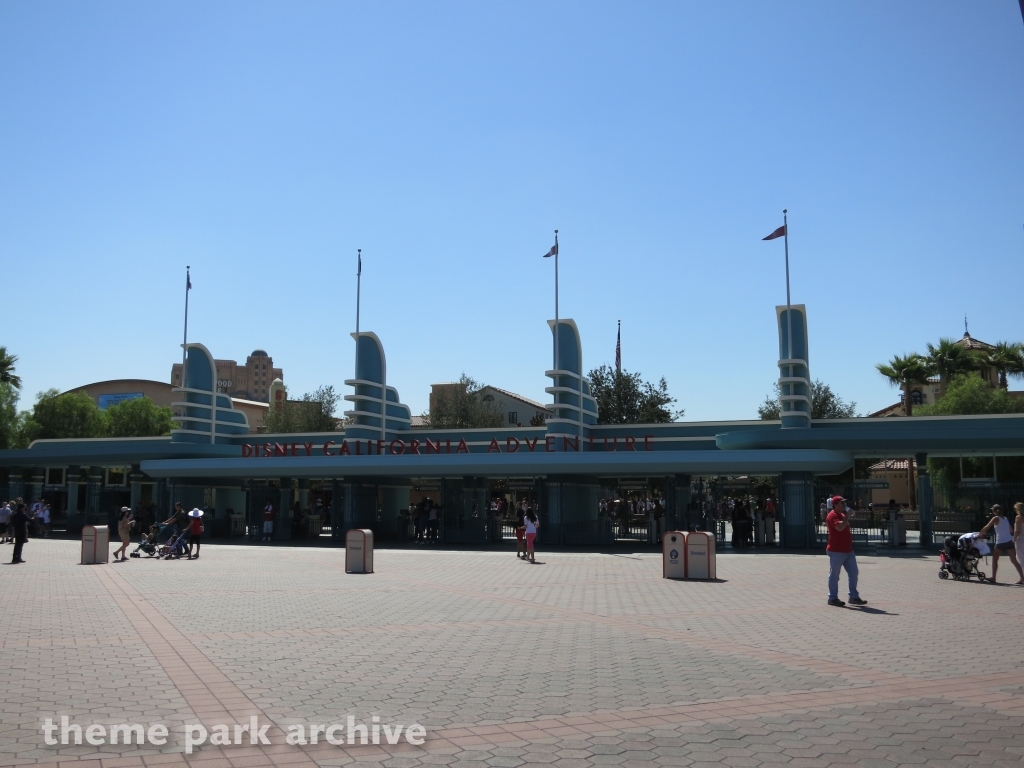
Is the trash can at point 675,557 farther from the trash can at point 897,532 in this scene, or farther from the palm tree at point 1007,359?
the palm tree at point 1007,359

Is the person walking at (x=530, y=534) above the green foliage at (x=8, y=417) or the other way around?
the other way around

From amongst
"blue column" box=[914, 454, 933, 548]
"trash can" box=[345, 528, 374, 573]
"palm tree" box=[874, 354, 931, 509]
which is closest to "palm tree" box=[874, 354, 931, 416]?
"palm tree" box=[874, 354, 931, 509]

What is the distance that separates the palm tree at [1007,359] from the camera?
54969 millimetres

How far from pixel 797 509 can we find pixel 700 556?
1303 centimetres

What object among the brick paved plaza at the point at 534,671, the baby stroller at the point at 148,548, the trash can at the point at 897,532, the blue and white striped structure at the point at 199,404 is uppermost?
the blue and white striped structure at the point at 199,404

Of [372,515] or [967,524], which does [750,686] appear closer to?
[967,524]

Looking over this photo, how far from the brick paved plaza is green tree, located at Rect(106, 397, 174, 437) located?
182ft

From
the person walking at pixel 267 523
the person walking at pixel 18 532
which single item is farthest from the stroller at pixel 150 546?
the person walking at pixel 267 523

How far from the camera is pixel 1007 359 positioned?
181 feet

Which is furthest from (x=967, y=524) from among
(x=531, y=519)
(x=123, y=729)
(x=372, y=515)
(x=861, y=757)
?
(x=123, y=729)

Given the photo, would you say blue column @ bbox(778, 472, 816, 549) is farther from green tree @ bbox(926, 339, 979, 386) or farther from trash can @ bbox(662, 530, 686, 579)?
green tree @ bbox(926, 339, 979, 386)

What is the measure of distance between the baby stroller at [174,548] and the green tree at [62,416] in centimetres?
4577

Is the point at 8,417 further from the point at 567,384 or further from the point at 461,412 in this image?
the point at 567,384

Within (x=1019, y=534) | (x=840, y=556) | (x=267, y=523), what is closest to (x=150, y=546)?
(x=267, y=523)
